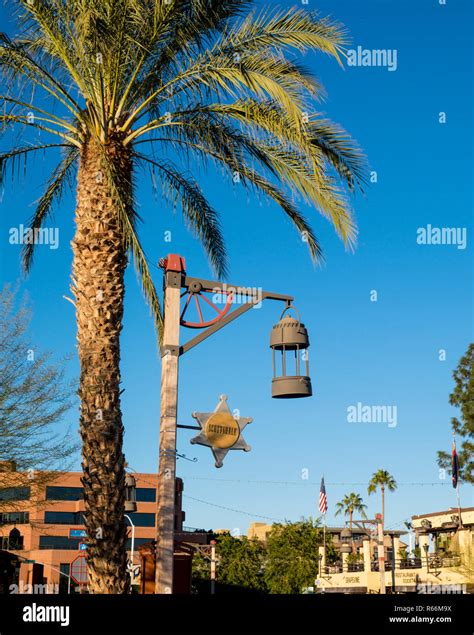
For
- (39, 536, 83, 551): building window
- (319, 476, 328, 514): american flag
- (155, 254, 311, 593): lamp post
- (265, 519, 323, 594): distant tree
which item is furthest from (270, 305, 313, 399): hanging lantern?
(39, 536, 83, 551): building window

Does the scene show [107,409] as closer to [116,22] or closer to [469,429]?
[116,22]

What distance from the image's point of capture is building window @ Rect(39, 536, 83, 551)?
90.6 meters

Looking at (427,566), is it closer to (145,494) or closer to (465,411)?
(465,411)

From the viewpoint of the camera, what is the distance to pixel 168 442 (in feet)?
31.0

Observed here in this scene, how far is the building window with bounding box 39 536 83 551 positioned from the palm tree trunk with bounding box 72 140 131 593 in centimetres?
8371

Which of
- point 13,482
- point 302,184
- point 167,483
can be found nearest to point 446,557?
point 13,482

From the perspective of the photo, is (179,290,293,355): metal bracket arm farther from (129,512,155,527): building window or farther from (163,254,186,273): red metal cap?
(129,512,155,527): building window

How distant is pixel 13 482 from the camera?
2261cm

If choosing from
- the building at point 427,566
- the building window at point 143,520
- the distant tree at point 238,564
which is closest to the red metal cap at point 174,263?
the building at point 427,566

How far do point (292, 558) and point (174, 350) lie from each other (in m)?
65.6

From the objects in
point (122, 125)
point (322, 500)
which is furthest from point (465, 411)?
point (122, 125)

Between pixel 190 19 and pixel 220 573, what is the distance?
67.8m

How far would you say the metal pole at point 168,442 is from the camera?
30.3 feet

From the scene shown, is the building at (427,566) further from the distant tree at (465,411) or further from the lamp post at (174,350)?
the lamp post at (174,350)
